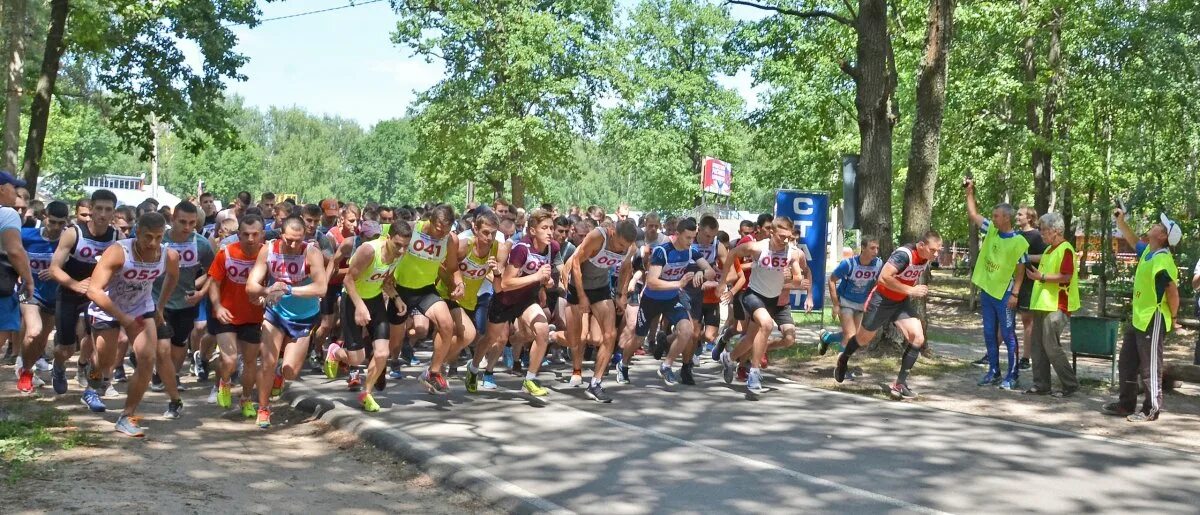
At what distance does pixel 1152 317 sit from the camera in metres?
10.6

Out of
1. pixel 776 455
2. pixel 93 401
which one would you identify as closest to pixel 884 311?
pixel 776 455

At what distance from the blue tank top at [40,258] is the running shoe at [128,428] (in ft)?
9.76

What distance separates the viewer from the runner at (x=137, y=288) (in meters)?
8.55

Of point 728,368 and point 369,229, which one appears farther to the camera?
point 369,229

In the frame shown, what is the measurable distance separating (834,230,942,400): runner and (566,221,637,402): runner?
105 inches

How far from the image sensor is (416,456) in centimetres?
836

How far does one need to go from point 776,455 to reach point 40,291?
7392 millimetres

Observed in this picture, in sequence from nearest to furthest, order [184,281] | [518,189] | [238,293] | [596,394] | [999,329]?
[238,293] → [184,281] → [596,394] → [999,329] → [518,189]

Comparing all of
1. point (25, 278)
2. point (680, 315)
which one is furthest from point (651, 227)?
point (25, 278)

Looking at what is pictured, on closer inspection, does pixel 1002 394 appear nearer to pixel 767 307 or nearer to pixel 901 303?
pixel 901 303

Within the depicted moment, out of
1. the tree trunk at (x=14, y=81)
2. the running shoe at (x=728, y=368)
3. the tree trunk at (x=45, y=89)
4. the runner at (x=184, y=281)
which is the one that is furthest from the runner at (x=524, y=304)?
the tree trunk at (x=45, y=89)

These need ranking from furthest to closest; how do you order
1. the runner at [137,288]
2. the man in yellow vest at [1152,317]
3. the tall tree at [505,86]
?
the tall tree at [505,86], the man in yellow vest at [1152,317], the runner at [137,288]

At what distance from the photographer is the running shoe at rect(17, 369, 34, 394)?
35.2ft

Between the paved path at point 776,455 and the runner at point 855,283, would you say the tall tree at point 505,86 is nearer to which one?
the runner at point 855,283
